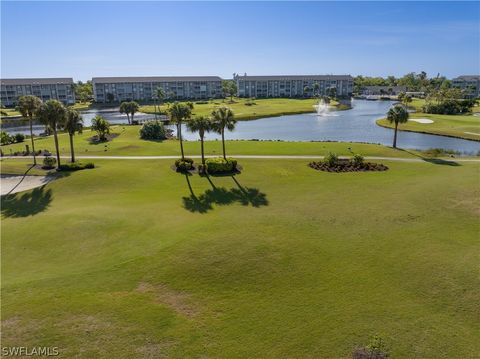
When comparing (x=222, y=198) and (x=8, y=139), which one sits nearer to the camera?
(x=222, y=198)

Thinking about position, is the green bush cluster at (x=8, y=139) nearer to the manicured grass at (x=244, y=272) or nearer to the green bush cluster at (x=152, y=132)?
the green bush cluster at (x=152, y=132)

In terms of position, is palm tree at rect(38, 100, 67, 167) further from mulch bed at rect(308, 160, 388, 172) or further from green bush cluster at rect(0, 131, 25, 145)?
mulch bed at rect(308, 160, 388, 172)

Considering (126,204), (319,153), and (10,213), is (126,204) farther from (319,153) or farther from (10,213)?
(319,153)

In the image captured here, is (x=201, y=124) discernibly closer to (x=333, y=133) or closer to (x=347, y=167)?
(x=347, y=167)

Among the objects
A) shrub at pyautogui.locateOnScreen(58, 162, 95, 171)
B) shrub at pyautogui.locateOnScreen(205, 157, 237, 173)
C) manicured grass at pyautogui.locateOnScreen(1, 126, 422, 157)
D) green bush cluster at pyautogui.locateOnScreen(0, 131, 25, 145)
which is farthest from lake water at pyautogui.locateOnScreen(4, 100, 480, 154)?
shrub at pyautogui.locateOnScreen(58, 162, 95, 171)

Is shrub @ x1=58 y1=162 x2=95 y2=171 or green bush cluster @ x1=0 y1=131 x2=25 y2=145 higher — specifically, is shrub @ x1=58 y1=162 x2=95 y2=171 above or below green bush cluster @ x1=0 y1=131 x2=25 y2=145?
below

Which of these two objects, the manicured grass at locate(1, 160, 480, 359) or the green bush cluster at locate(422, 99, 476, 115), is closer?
the manicured grass at locate(1, 160, 480, 359)

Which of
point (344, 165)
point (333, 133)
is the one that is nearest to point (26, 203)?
point (344, 165)
